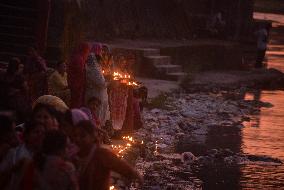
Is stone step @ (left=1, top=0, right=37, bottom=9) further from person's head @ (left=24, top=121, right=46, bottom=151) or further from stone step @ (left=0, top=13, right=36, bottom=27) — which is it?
person's head @ (left=24, top=121, right=46, bottom=151)

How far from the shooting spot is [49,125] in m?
7.04

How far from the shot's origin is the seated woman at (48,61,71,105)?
42.6 ft

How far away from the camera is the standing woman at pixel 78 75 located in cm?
1168

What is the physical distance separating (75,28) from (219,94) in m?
5.97

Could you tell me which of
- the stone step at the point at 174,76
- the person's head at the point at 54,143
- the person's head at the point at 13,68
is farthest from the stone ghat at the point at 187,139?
the person's head at the point at 54,143

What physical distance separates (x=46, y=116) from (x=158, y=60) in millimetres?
15586

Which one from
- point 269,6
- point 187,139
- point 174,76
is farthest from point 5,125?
point 269,6

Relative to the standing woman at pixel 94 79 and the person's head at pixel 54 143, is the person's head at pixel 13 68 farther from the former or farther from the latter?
the person's head at pixel 54 143

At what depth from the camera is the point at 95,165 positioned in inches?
265

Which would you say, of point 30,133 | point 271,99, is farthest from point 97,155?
point 271,99

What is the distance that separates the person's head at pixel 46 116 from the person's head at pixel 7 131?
225mm

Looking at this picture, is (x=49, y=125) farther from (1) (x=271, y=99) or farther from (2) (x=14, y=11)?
(1) (x=271, y=99)

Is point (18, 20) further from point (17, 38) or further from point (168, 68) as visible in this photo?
point (168, 68)

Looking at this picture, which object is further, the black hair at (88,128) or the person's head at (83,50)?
the person's head at (83,50)
